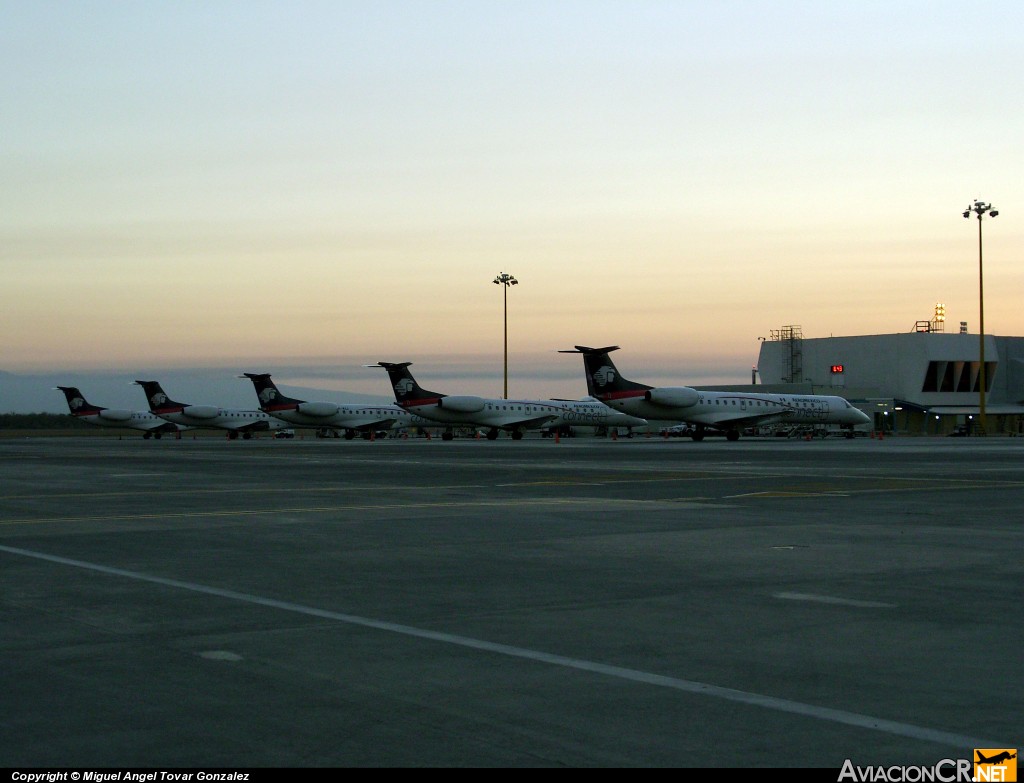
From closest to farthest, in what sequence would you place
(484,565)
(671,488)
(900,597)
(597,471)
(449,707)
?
(449,707) → (900,597) → (484,565) → (671,488) → (597,471)

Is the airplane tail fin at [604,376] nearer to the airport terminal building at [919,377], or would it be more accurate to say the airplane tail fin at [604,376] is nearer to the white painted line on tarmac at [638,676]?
the airport terminal building at [919,377]

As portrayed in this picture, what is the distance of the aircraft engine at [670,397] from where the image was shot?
79.4 m

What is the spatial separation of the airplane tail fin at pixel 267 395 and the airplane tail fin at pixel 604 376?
37.2 m

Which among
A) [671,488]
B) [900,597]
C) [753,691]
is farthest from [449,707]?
[671,488]

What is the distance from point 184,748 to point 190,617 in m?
4.30

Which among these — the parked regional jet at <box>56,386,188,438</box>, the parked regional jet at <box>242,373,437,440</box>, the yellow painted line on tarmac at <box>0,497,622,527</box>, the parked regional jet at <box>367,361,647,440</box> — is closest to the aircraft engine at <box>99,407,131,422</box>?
the parked regional jet at <box>56,386,188,438</box>

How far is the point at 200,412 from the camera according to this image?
400ft

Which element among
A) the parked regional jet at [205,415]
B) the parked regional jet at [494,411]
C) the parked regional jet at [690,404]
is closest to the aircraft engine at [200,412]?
the parked regional jet at [205,415]

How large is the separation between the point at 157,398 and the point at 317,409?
26.7 metres

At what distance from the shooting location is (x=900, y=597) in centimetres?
1142

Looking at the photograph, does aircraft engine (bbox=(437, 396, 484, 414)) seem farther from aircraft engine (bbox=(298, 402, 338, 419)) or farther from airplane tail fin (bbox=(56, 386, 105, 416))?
airplane tail fin (bbox=(56, 386, 105, 416))

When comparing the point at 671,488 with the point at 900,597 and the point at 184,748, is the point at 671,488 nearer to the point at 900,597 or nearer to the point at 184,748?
the point at 900,597

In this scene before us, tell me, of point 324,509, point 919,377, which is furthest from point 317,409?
point 324,509

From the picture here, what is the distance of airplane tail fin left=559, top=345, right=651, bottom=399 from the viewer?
81125 millimetres
